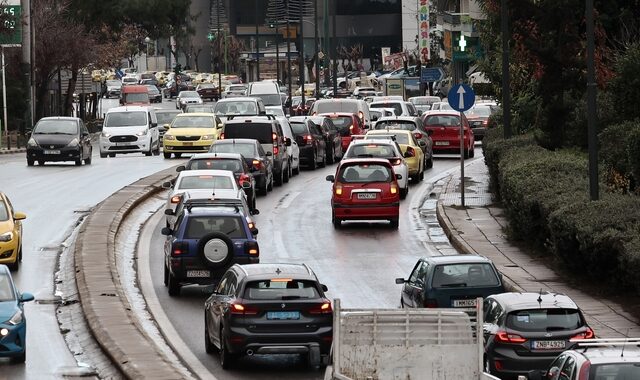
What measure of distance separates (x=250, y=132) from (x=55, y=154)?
10.4m

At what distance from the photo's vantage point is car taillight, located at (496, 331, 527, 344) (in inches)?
730

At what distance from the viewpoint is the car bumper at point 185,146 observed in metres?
56.1

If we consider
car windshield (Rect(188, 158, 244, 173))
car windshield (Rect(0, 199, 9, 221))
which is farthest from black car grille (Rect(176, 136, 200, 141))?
car windshield (Rect(0, 199, 9, 221))

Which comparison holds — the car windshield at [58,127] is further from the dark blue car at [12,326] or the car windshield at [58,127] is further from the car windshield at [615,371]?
the car windshield at [615,371]

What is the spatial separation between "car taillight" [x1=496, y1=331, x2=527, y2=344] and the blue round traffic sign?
19.9 m

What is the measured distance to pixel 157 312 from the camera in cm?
2591

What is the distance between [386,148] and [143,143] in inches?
782

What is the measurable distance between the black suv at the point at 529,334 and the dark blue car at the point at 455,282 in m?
3.12

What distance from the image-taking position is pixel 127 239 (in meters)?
35.2

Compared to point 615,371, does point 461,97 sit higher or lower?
higher

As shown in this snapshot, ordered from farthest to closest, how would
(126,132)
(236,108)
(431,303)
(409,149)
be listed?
(236,108)
(126,132)
(409,149)
(431,303)

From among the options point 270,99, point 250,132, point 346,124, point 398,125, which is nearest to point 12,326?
point 250,132

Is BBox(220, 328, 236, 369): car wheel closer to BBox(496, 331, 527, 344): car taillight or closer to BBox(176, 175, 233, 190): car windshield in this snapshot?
BBox(496, 331, 527, 344): car taillight

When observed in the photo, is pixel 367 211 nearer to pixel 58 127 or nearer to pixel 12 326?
pixel 12 326
